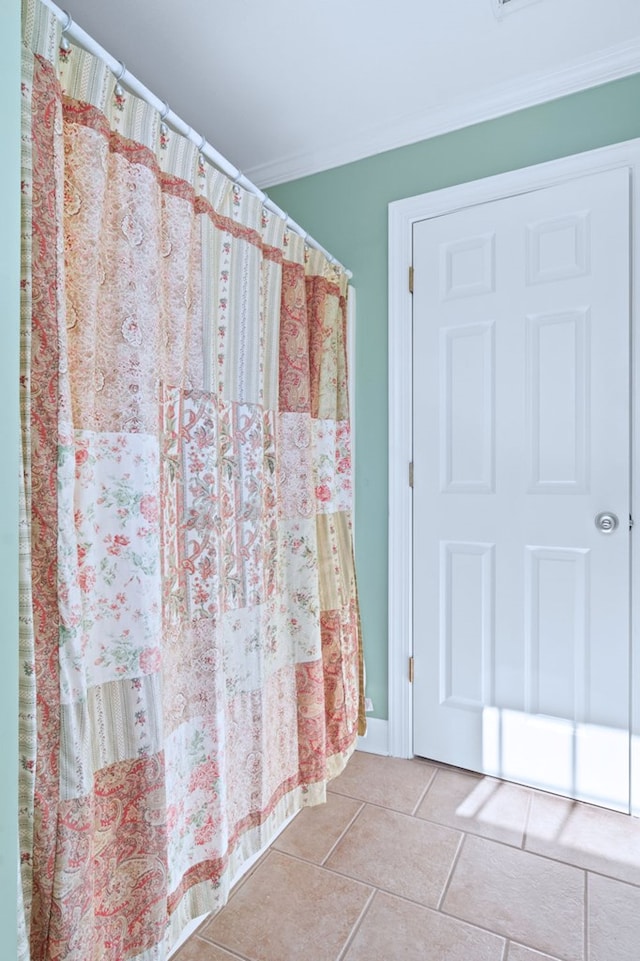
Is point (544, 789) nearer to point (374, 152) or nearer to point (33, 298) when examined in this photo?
point (33, 298)

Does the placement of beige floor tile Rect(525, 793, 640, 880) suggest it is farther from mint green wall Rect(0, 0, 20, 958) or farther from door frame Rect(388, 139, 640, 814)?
mint green wall Rect(0, 0, 20, 958)

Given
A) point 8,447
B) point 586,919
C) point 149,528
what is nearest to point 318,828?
point 586,919

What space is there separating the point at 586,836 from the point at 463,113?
8.08ft

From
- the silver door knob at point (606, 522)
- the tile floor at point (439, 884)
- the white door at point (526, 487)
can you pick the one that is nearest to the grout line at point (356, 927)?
the tile floor at point (439, 884)

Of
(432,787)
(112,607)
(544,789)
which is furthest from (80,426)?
(544,789)

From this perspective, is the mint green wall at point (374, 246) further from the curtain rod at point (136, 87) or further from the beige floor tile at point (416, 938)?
the beige floor tile at point (416, 938)

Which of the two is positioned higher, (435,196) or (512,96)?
(512,96)

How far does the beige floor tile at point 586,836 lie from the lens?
1.58 meters

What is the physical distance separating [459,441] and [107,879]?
1.65 m

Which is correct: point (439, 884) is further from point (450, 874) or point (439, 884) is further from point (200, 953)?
point (200, 953)

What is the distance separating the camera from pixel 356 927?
1.35 meters

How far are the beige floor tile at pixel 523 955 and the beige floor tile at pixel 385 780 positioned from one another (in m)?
0.55

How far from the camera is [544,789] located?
75.8 inches

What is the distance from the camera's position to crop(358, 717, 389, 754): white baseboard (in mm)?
2215
